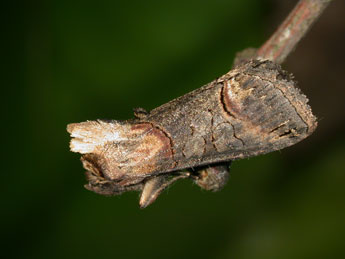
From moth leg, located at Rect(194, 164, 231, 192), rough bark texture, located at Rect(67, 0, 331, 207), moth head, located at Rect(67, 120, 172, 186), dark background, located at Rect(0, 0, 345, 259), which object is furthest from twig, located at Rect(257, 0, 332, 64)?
dark background, located at Rect(0, 0, 345, 259)

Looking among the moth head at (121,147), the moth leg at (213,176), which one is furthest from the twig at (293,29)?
the moth head at (121,147)

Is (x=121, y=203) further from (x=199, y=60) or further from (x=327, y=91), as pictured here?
(x=327, y=91)

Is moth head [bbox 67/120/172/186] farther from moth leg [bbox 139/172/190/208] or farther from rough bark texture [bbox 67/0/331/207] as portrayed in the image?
moth leg [bbox 139/172/190/208]

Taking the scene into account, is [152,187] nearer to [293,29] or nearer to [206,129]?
[206,129]

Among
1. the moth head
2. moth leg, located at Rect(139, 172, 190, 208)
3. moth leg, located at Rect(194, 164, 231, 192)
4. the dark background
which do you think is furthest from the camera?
the dark background

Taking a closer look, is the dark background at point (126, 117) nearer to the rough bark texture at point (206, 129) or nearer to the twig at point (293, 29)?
the twig at point (293, 29)
